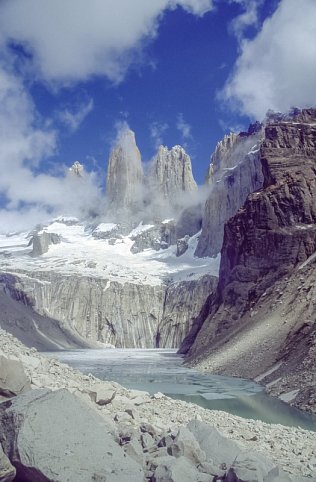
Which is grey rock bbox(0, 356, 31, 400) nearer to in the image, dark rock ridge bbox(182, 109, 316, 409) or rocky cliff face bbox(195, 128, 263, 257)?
dark rock ridge bbox(182, 109, 316, 409)

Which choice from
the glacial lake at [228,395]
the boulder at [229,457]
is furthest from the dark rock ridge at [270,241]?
the boulder at [229,457]

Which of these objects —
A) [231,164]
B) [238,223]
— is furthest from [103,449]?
[231,164]

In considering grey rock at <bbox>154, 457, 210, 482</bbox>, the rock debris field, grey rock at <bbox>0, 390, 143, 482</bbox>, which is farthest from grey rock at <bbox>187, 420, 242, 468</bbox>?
grey rock at <bbox>0, 390, 143, 482</bbox>

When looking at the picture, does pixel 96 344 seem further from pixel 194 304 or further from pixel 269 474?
pixel 269 474

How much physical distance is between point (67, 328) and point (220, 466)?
136m

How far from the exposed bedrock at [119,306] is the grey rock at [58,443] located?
142562 mm

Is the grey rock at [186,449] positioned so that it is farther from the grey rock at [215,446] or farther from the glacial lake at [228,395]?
the glacial lake at [228,395]

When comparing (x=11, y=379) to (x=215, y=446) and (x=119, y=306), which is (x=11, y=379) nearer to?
(x=215, y=446)

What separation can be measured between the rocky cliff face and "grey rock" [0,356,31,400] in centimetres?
15069

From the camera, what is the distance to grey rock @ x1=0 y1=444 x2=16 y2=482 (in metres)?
8.00

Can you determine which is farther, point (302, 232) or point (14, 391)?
point (302, 232)

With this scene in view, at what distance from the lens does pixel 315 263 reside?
5409 cm

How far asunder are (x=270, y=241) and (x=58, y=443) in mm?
61351

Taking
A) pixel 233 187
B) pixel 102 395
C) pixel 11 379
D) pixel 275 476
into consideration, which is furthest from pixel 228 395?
pixel 233 187
